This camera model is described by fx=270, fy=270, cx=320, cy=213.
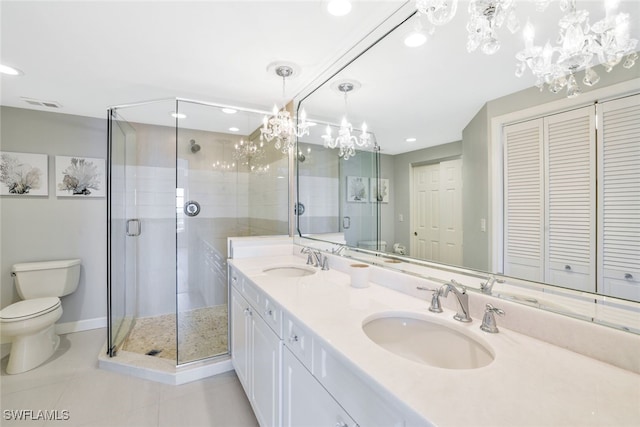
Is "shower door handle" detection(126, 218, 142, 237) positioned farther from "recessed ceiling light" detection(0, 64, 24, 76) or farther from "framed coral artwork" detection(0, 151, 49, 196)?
"recessed ceiling light" detection(0, 64, 24, 76)

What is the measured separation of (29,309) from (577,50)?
359 centimetres

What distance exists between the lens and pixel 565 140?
804 mm

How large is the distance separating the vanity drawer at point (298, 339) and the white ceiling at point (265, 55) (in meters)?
0.97

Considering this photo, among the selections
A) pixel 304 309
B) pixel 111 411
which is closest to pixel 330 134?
pixel 304 309

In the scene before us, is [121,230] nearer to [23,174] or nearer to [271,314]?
[23,174]

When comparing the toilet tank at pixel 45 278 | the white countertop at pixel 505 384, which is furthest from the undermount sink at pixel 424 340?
the toilet tank at pixel 45 278

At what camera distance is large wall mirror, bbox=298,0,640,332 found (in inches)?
29.4

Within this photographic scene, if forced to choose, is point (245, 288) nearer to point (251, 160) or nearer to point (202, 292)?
point (202, 292)

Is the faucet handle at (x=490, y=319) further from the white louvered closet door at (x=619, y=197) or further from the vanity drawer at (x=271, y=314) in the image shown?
the vanity drawer at (x=271, y=314)

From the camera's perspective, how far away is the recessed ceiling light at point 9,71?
189cm

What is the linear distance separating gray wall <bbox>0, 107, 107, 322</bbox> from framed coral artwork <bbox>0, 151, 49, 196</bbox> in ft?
0.15

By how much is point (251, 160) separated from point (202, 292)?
5.10 ft

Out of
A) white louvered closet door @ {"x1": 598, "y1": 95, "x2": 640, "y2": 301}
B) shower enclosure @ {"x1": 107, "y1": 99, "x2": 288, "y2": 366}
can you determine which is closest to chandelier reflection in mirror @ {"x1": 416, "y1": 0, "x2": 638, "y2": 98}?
white louvered closet door @ {"x1": 598, "y1": 95, "x2": 640, "y2": 301}

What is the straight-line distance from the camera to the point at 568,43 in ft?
2.63
